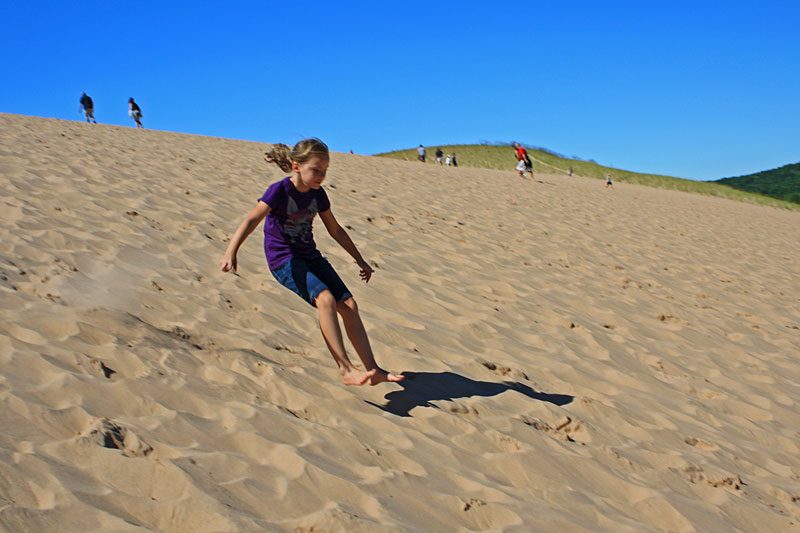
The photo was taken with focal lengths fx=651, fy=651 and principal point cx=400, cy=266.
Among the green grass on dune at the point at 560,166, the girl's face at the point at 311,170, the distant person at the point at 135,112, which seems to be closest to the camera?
the girl's face at the point at 311,170

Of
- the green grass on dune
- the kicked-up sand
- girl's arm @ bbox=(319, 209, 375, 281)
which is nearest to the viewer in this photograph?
the kicked-up sand

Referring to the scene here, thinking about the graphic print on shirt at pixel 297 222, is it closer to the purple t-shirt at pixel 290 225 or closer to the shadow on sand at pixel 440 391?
the purple t-shirt at pixel 290 225

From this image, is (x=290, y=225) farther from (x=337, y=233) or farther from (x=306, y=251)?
(x=337, y=233)

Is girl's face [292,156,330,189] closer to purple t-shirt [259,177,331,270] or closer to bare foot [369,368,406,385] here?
purple t-shirt [259,177,331,270]

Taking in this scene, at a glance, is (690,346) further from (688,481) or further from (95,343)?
(95,343)

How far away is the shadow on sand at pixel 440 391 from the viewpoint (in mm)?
3551

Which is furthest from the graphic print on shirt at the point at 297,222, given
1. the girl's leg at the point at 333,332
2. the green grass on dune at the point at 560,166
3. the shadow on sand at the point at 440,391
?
the green grass on dune at the point at 560,166

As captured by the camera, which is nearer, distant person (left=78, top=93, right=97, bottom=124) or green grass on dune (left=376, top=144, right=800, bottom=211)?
distant person (left=78, top=93, right=97, bottom=124)

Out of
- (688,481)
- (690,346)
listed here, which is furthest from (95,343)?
(690,346)

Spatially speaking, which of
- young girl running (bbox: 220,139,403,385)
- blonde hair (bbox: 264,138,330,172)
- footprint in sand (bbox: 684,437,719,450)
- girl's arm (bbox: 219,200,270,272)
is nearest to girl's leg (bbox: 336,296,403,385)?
young girl running (bbox: 220,139,403,385)

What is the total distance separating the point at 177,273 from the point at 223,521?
10.4ft

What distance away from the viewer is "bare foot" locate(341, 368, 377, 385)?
134 inches

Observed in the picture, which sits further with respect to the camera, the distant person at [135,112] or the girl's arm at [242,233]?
the distant person at [135,112]

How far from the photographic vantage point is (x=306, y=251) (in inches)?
143
